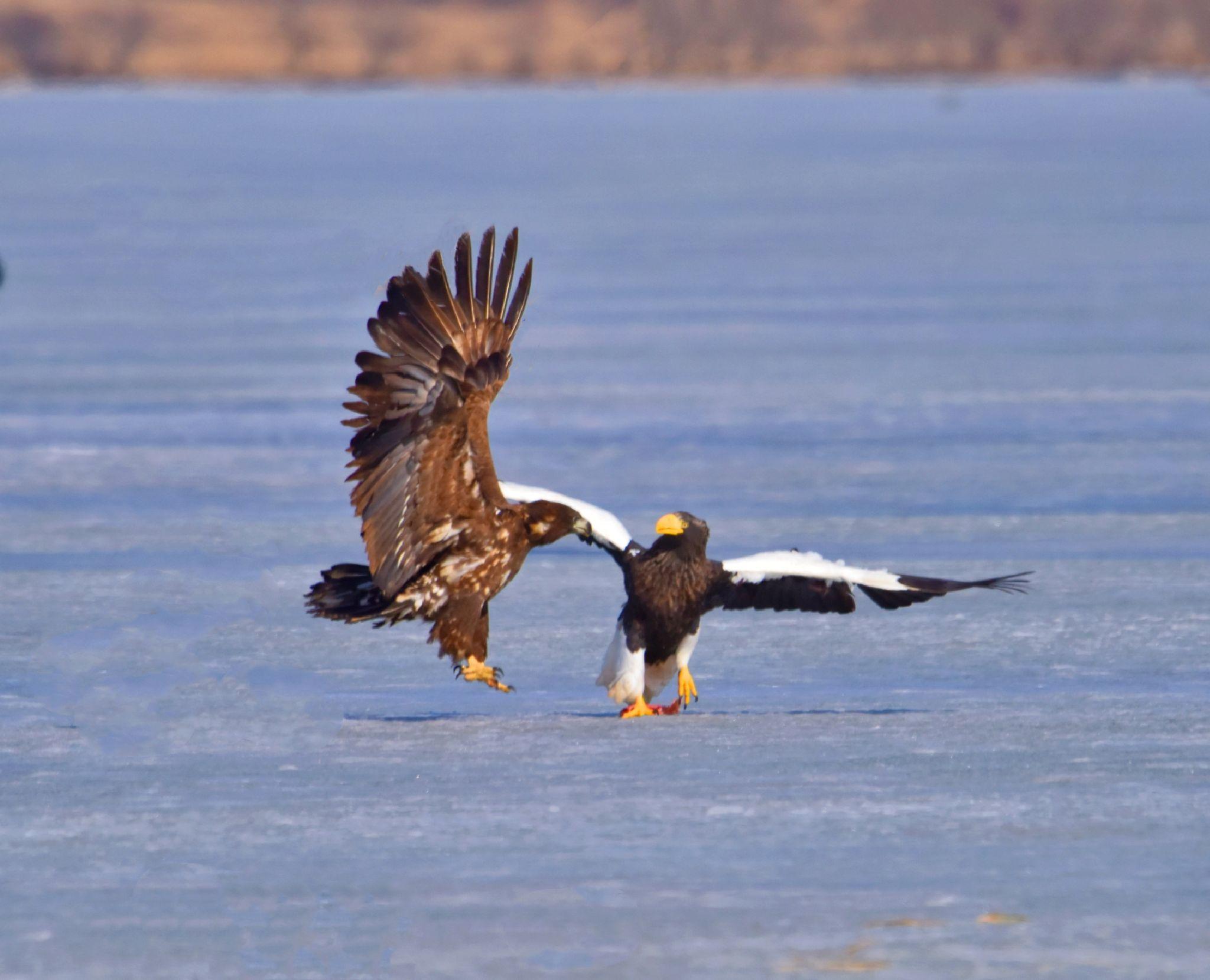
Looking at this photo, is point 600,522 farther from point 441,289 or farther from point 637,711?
point 441,289

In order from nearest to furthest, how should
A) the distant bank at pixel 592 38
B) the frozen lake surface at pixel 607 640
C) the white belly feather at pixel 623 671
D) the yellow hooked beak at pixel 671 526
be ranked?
the frozen lake surface at pixel 607 640, the yellow hooked beak at pixel 671 526, the white belly feather at pixel 623 671, the distant bank at pixel 592 38

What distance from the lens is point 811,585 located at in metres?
5.77

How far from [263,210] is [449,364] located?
61.2ft

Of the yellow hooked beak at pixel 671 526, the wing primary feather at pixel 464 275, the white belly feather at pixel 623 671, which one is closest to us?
the yellow hooked beak at pixel 671 526

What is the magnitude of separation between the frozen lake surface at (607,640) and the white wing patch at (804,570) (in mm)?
306

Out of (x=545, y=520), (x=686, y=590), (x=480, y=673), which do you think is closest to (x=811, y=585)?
(x=686, y=590)

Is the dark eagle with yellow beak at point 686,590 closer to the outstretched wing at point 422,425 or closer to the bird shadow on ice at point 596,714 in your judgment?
the bird shadow on ice at point 596,714

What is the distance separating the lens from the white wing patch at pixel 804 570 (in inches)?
221

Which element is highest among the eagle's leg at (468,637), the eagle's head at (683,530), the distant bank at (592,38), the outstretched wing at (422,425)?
the distant bank at (592,38)

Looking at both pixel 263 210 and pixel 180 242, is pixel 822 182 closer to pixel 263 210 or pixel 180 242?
pixel 263 210

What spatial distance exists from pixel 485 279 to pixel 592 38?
257 feet

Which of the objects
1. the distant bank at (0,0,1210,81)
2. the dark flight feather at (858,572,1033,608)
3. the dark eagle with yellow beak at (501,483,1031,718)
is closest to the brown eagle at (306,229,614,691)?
the dark eagle with yellow beak at (501,483,1031,718)

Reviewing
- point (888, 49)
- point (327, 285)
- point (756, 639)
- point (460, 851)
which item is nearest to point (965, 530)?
point (756, 639)

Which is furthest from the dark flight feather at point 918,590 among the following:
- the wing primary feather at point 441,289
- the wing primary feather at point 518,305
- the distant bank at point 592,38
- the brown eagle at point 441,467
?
the distant bank at point 592,38
